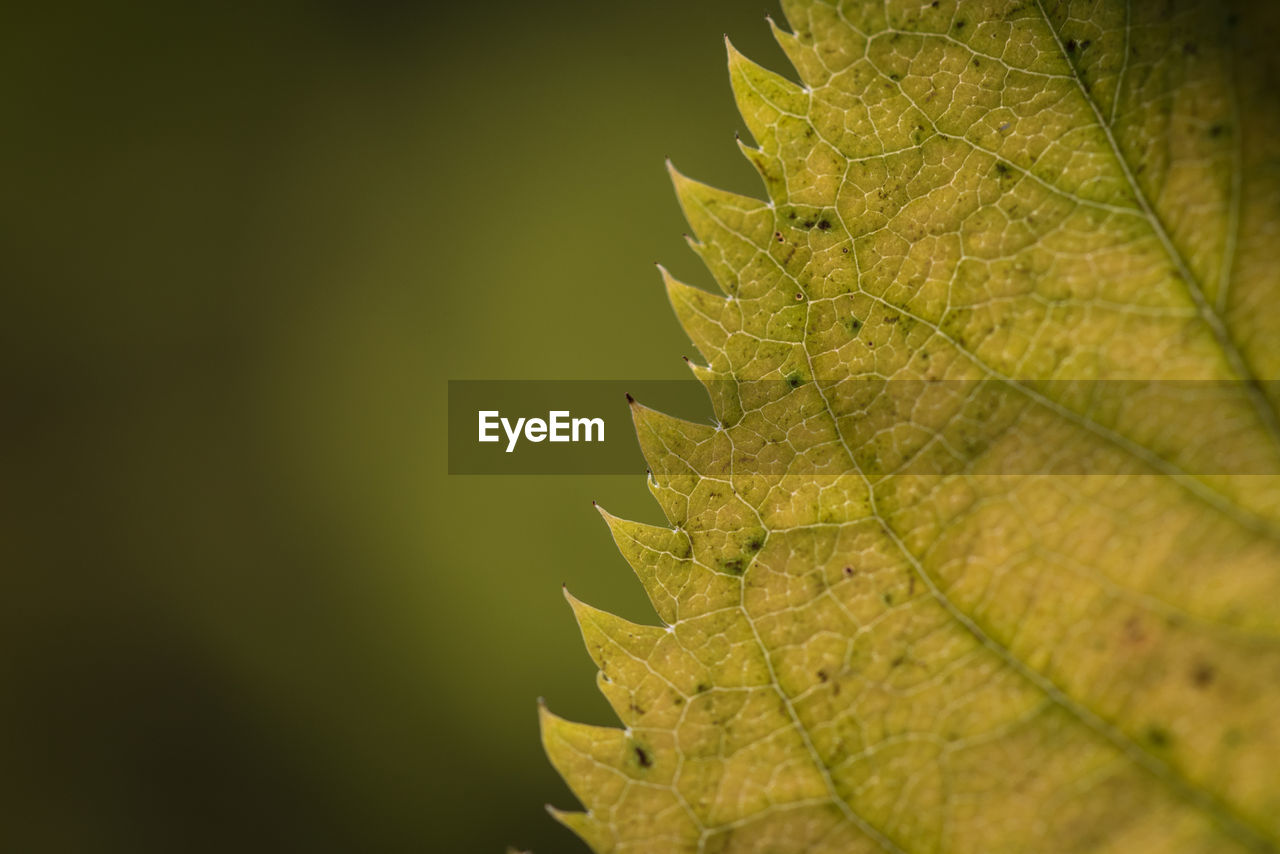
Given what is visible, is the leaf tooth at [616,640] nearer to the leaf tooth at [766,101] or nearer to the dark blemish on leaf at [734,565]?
the dark blemish on leaf at [734,565]

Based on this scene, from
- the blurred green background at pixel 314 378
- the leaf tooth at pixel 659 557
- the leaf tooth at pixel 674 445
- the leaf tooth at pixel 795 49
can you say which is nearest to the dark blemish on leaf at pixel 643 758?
the leaf tooth at pixel 659 557

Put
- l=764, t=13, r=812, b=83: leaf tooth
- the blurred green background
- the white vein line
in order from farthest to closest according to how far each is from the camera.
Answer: the blurred green background, l=764, t=13, r=812, b=83: leaf tooth, the white vein line

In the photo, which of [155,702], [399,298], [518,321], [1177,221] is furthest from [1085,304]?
[155,702]

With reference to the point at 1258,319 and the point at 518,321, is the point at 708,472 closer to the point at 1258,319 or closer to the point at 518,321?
the point at 1258,319

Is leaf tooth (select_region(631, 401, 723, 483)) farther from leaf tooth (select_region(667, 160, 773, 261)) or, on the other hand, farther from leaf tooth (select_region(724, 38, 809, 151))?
leaf tooth (select_region(724, 38, 809, 151))

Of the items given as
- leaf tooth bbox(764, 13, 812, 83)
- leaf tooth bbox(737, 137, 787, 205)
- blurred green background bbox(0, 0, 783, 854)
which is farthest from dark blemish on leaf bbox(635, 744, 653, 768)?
blurred green background bbox(0, 0, 783, 854)
